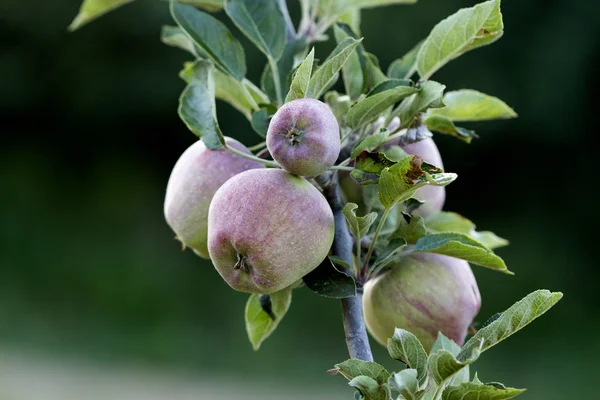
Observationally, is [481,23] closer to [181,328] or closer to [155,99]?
[181,328]

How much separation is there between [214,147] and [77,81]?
5.55 meters

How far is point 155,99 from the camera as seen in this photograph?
5.60 metres

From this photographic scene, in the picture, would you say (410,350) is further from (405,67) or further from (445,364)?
(405,67)

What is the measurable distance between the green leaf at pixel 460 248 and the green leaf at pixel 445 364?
96 mm

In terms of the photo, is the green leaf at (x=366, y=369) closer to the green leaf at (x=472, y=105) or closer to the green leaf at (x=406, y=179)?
the green leaf at (x=406, y=179)


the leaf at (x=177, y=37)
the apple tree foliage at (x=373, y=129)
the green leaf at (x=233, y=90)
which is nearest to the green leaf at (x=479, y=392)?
the apple tree foliage at (x=373, y=129)

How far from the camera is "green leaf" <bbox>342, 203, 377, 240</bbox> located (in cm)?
56

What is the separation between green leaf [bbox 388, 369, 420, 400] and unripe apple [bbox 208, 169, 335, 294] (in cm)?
10

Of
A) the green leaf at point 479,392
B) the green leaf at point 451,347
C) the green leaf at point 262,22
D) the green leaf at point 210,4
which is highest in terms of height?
the green leaf at point 262,22

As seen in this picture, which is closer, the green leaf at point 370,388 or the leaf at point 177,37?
the green leaf at point 370,388

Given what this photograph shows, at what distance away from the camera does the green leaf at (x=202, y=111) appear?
61 centimetres

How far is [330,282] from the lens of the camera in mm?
571

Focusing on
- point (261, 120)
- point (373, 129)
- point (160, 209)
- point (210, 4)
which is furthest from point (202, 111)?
point (160, 209)

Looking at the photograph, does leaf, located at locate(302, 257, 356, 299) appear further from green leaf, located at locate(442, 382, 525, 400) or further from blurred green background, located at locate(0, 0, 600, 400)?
blurred green background, located at locate(0, 0, 600, 400)
